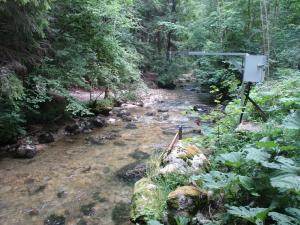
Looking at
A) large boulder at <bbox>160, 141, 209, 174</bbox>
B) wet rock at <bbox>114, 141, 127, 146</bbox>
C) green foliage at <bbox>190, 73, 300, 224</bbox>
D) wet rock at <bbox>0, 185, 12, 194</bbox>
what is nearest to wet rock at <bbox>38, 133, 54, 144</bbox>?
wet rock at <bbox>114, 141, 127, 146</bbox>

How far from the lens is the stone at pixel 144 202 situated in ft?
15.0

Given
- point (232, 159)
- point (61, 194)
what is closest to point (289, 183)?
point (232, 159)

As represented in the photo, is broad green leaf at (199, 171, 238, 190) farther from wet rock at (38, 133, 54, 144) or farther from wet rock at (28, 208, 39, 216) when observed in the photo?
wet rock at (38, 133, 54, 144)

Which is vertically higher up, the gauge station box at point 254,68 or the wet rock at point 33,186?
the gauge station box at point 254,68

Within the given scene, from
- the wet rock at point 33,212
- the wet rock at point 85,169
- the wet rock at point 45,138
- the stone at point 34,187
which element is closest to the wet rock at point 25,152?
the wet rock at point 45,138

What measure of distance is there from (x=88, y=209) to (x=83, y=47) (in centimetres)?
654

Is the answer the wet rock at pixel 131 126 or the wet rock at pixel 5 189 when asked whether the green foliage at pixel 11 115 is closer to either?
the wet rock at pixel 5 189

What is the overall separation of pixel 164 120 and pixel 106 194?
675cm

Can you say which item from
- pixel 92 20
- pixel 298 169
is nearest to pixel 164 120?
pixel 92 20

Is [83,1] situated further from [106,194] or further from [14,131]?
[106,194]

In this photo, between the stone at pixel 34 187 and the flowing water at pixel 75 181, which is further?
the stone at pixel 34 187

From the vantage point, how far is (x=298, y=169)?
9.16 ft

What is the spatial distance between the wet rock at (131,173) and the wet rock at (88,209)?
3.95ft

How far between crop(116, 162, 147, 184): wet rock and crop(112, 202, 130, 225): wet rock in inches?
39.8
